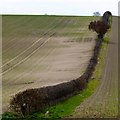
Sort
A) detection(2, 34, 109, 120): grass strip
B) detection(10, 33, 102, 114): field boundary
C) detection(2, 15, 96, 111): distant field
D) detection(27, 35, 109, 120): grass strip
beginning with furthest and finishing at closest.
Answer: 1. detection(2, 15, 96, 111): distant field
2. detection(27, 35, 109, 120): grass strip
3. detection(2, 34, 109, 120): grass strip
4. detection(10, 33, 102, 114): field boundary

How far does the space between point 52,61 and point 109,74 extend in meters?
9.63

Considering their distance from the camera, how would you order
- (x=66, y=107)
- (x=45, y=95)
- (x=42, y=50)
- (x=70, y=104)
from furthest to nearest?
1. (x=42, y=50)
2. (x=70, y=104)
3. (x=66, y=107)
4. (x=45, y=95)

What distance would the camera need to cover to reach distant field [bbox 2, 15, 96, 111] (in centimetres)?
3466

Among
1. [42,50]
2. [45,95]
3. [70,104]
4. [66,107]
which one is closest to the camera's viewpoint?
[45,95]

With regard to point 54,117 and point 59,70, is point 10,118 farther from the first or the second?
point 59,70

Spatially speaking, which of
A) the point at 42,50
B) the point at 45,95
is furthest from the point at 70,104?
the point at 42,50

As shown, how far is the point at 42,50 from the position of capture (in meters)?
52.9

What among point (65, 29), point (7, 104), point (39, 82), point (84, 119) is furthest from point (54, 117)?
point (65, 29)

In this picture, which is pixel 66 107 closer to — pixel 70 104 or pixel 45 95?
pixel 70 104

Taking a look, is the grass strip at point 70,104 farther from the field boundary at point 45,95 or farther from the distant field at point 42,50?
the distant field at point 42,50

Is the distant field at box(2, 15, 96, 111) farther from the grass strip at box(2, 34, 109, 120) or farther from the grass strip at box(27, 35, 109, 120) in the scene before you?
the grass strip at box(2, 34, 109, 120)

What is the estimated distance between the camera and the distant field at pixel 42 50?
114 ft

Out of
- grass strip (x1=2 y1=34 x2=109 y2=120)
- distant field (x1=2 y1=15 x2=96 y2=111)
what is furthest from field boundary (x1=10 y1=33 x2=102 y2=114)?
distant field (x1=2 y1=15 x2=96 y2=111)

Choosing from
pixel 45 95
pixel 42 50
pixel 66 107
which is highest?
pixel 42 50
